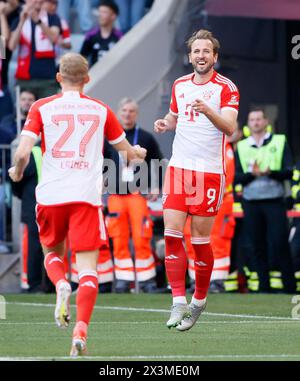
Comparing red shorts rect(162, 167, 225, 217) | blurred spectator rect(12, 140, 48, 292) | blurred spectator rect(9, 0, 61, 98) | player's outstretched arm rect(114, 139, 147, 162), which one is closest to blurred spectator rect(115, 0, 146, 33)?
blurred spectator rect(9, 0, 61, 98)

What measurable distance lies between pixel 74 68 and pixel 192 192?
222 centimetres

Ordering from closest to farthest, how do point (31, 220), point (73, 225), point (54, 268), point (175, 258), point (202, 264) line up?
point (73, 225), point (54, 268), point (175, 258), point (202, 264), point (31, 220)

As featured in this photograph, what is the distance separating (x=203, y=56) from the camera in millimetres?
11312

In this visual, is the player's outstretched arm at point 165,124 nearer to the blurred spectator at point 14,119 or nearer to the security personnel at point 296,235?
the security personnel at point 296,235

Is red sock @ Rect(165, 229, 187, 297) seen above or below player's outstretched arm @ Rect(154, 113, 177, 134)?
below

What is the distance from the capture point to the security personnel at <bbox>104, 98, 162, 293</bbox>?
54.1 ft

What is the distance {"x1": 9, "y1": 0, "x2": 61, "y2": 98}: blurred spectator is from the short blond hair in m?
9.52

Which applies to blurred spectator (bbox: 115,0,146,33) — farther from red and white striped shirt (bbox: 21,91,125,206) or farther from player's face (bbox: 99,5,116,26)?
red and white striped shirt (bbox: 21,91,125,206)

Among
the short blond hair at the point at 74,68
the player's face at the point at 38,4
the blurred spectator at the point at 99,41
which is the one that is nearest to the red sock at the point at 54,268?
the short blond hair at the point at 74,68

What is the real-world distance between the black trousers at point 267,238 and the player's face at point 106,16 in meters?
4.06

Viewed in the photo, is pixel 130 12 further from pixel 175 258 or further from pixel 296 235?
pixel 175 258

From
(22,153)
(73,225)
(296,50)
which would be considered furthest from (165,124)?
(296,50)
